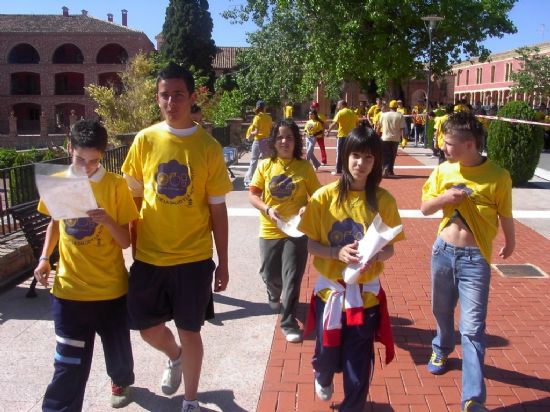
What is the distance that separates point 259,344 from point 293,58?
1249 inches

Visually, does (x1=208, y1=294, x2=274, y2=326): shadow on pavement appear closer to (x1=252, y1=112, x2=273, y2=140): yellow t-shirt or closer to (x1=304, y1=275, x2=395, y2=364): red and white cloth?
(x1=304, y1=275, x2=395, y2=364): red and white cloth

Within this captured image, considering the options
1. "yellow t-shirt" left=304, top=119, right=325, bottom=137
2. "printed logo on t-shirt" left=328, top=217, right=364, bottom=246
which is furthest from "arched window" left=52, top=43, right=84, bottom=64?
"printed logo on t-shirt" left=328, top=217, right=364, bottom=246

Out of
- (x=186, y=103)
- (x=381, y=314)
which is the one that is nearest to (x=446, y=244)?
(x=381, y=314)

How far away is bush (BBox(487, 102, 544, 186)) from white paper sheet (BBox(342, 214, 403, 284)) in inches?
372

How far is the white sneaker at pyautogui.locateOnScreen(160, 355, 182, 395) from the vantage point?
3.48 metres

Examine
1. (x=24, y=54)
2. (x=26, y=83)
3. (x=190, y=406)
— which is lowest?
(x=190, y=406)

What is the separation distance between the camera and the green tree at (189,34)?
163 ft

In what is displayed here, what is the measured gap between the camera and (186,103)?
304 centimetres

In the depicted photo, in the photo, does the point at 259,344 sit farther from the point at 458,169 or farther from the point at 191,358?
the point at 458,169

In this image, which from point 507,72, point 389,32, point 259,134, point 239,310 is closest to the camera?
point 239,310

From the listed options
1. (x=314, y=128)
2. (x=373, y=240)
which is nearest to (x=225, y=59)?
(x=314, y=128)

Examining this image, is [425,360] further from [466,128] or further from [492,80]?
[492,80]

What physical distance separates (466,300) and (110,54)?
171ft

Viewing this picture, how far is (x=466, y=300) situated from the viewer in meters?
3.39
